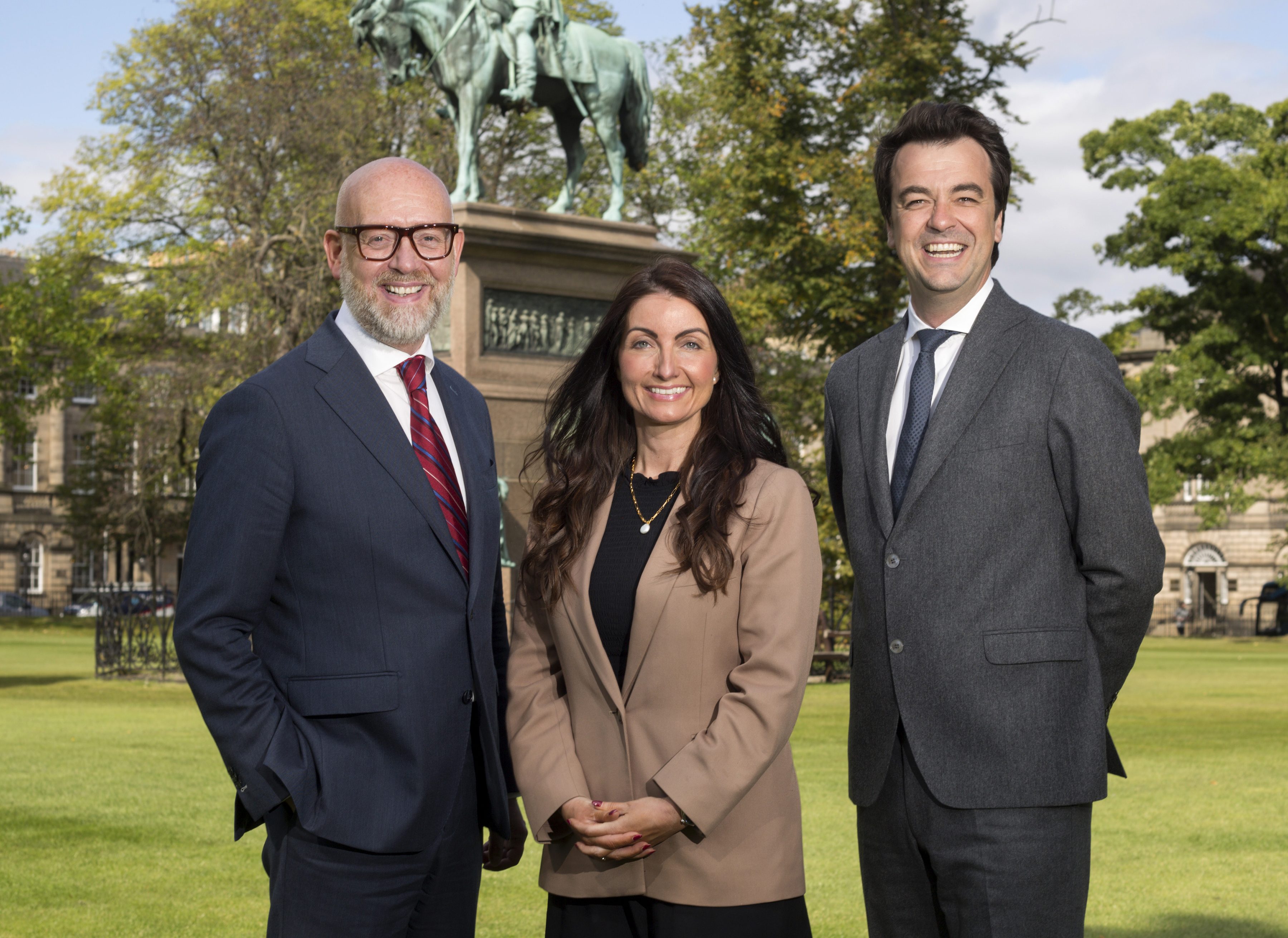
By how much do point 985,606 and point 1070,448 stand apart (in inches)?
16.8

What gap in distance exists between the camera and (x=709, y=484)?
3.78 metres

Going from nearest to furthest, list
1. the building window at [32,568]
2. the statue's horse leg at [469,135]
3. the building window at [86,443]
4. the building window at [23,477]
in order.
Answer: the statue's horse leg at [469,135] → the building window at [86,443] → the building window at [23,477] → the building window at [32,568]

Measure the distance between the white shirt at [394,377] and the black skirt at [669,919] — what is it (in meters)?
1.07

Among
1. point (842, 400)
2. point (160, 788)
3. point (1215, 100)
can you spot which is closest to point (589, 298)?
point (160, 788)

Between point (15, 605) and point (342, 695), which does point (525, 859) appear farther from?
point (15, 605)

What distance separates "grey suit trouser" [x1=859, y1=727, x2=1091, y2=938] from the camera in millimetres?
3441

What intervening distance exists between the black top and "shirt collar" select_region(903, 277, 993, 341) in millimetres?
758

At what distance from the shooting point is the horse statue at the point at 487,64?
49.1 ft

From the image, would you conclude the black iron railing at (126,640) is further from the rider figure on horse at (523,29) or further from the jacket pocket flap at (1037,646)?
the jacket pocket flap at (1037,646)

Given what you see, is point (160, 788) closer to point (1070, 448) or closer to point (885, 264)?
point (1070, 448)

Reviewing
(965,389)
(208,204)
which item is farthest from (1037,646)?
(208,204)

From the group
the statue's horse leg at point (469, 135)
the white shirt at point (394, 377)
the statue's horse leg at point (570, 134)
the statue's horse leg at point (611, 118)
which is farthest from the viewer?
the statue's horse leg at point (570, 134)

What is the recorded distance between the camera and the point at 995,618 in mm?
3504

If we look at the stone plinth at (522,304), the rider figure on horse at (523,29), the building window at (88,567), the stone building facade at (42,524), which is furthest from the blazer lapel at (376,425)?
the stone building facade at (42,524)
